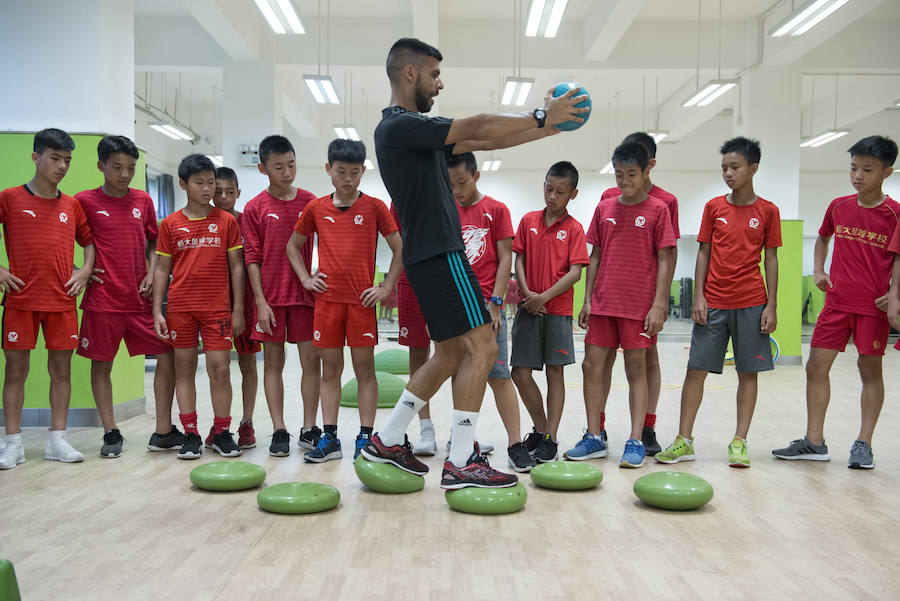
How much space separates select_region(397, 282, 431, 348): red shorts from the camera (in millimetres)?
3893

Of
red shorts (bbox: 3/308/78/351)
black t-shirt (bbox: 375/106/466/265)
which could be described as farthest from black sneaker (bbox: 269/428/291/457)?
black t-shirt (bbox: 375/106/466/265)

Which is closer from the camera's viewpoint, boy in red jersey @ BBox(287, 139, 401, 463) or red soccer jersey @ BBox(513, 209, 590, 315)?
boy in red jersey @ BBox(287, 139, 401, 463)

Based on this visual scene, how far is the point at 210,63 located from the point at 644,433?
931 centimetres

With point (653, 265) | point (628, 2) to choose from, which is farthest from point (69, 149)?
point (628, 2)

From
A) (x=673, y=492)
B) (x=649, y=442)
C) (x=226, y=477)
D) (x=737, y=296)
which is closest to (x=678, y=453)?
(x=649, y=442)

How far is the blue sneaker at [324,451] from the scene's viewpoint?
362 centimetres

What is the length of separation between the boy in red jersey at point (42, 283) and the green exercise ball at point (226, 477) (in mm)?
1062

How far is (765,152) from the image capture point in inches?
398

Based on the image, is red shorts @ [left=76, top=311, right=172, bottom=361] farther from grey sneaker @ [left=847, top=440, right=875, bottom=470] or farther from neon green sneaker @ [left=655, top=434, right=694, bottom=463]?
grey sneaker @ [left=847, top=440, right=875, bottom=470]

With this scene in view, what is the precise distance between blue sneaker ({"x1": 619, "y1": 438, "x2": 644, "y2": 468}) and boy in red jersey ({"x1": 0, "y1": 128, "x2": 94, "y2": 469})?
280cm

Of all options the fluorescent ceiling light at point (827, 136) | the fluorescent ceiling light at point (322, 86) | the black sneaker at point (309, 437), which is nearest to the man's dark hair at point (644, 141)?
the black sneaker at point (309, 437)

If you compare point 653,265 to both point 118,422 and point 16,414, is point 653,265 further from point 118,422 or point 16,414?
point 118,422

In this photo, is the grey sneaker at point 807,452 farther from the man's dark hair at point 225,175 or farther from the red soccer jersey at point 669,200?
the man's dark hair at point 225,175

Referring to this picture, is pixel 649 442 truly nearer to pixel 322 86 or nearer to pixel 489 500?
pixel 489 500
